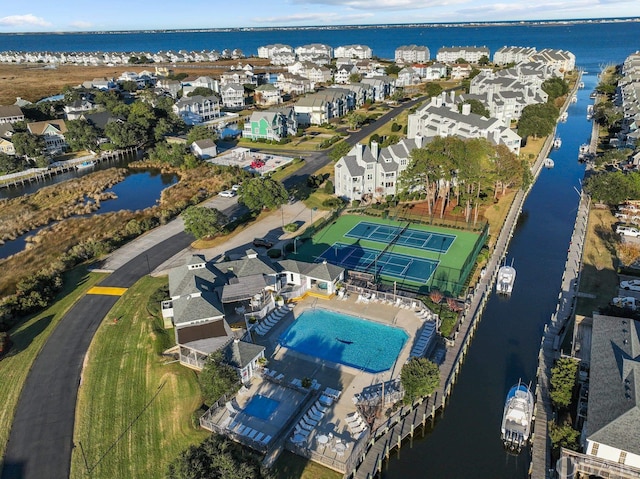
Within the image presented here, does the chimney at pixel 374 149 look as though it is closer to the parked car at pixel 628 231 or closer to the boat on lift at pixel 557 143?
the parked car at pixel 628 231

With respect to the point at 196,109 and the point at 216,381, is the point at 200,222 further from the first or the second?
the point at 196,109

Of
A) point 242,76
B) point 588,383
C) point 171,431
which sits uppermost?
point 242,76

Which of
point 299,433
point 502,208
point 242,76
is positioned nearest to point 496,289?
point 502,208

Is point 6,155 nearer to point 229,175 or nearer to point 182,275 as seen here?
point 229,175

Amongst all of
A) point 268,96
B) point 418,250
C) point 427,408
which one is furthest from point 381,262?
point 268,96

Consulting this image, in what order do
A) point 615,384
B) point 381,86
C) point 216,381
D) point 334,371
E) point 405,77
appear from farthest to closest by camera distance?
point 405,77, point 381,86, point 334,371, point 216,381, point 615,384

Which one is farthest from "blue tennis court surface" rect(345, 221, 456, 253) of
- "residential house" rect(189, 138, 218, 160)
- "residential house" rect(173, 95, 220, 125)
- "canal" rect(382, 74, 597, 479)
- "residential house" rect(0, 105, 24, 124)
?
"residential house" rect(0, 105, 24, 124)

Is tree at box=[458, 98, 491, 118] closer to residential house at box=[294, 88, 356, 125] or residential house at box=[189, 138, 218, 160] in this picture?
residential house at box=[294, 88, 356, 125]
